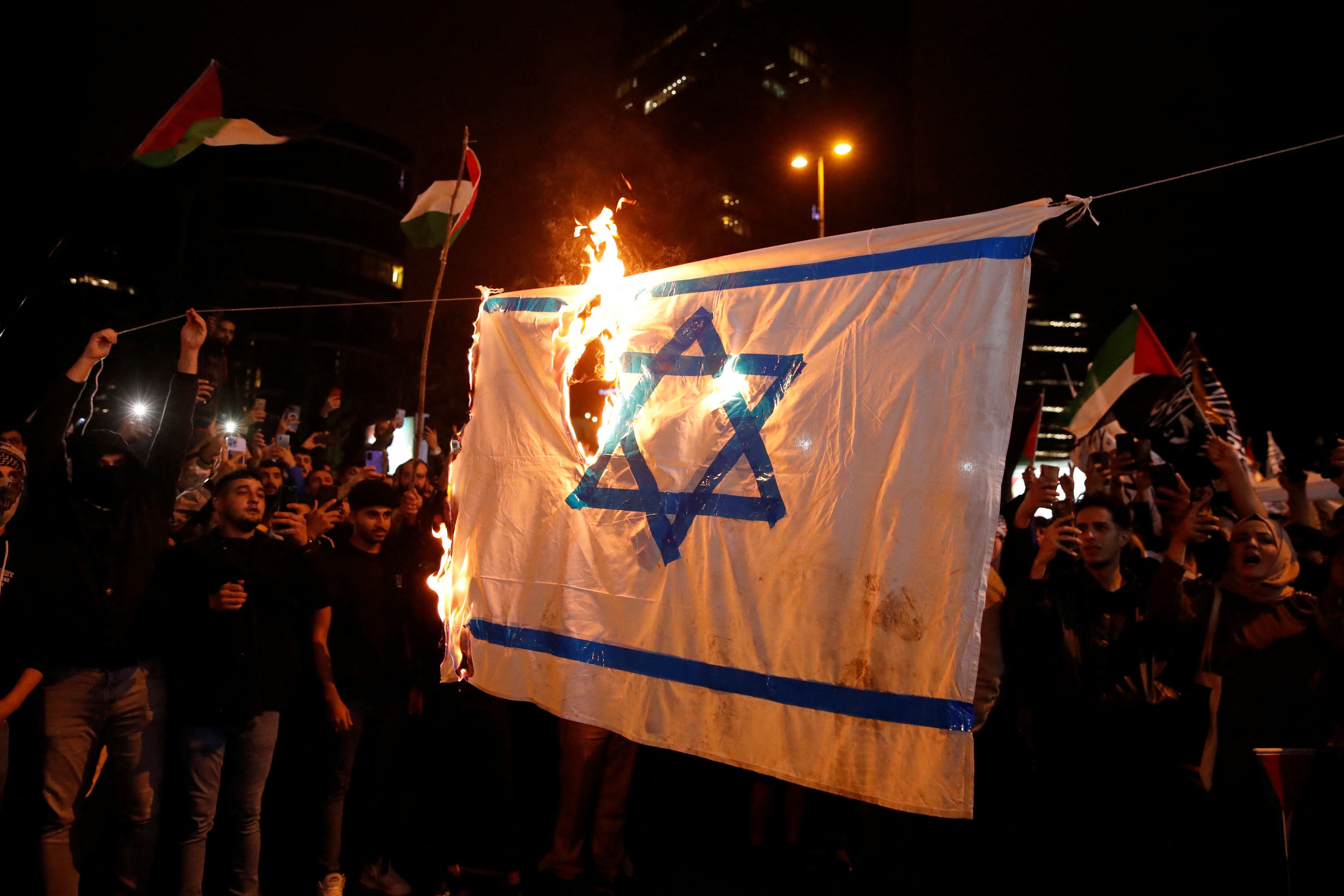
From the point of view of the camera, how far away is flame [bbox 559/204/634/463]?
12.9ft

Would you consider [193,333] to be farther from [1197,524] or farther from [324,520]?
[1197,524]

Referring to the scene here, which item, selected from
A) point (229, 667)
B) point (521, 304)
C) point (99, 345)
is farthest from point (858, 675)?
point (99, 345)

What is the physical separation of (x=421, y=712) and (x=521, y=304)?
265 cm

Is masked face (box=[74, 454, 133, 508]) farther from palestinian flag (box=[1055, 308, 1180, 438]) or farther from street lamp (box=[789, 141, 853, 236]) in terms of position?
street lamp (box=[789, 141, 853, 236])

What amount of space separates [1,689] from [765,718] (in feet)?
11.0

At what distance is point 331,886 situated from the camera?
4.21 meters

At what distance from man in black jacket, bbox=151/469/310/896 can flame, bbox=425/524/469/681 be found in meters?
0.82

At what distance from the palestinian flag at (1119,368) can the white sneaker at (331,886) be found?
663 cm

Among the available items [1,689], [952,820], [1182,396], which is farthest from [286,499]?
[1182,396]

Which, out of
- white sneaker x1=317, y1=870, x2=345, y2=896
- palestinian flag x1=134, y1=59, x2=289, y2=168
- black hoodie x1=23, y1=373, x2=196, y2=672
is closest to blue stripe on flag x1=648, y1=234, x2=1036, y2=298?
black hoodie x1=23, y1=373, x2=196, y2=672

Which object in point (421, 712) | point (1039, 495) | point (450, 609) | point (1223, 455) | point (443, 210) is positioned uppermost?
point (443, 210)

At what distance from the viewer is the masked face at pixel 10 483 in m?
3.70

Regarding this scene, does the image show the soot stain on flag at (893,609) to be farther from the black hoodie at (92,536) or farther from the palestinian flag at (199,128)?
the palestinian flag at (199,128)

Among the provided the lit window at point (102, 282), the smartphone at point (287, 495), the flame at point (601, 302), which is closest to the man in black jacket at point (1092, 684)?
the flame at point (601, 302)
